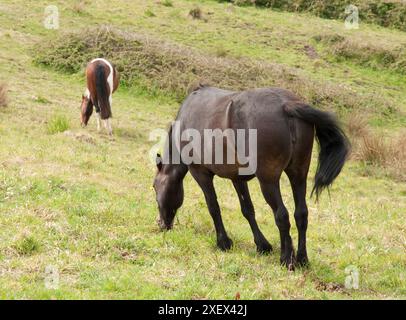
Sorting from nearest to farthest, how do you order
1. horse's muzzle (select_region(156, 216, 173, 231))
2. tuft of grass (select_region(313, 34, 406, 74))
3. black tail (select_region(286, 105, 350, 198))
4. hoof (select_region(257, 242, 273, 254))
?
black tail (select_region(286, 105, 350, 198)) → hoof (select_region(257, 242, 273, 254)) → horse's muzzle (select_region(156, 216, 173, 231)) → tuft of grass (select_region(313, 34, 406, 74))

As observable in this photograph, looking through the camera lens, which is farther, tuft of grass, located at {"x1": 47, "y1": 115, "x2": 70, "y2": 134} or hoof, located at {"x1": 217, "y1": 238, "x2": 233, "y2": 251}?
tuft of grass, located at {"x1": 47, "y1": 115, "x2": 70, "y2": 134}

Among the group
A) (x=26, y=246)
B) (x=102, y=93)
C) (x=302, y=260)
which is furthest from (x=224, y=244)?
(x=102, y=93)

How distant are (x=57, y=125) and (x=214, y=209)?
705 cm

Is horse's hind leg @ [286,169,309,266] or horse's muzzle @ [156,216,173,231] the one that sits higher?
horse's hind leg @ [286,169,309,266]

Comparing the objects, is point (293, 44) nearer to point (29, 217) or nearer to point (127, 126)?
point (127, 126)

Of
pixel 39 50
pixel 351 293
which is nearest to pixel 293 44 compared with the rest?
pixel 39 50

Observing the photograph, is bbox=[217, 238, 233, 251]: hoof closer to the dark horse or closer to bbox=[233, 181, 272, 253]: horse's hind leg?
the dark horse

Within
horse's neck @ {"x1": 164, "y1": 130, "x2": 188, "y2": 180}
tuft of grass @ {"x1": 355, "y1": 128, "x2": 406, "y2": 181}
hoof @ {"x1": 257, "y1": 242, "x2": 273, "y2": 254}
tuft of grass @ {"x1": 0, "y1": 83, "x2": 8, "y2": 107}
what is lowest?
tuft of grass @ {"x1": 355, "y1": 128, "x2": 406, "y2": 181}

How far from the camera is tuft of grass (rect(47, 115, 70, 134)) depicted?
13.3m

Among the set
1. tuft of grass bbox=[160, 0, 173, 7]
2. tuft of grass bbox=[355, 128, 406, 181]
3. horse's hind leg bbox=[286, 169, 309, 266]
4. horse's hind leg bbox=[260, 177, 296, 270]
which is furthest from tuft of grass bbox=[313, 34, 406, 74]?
horse's hind leg bbox=[260, 177, 296, 270]

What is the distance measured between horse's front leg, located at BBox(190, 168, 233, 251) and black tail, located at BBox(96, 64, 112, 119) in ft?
23.9

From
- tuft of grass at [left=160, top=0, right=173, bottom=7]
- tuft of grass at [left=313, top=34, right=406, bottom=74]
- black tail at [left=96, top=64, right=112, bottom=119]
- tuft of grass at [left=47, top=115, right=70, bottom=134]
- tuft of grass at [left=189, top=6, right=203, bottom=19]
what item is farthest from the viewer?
tuft of grass at [left=160, top=0, right=173, bottom=7]

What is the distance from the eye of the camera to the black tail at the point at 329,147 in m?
6.34

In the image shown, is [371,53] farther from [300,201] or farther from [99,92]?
[300,201]
